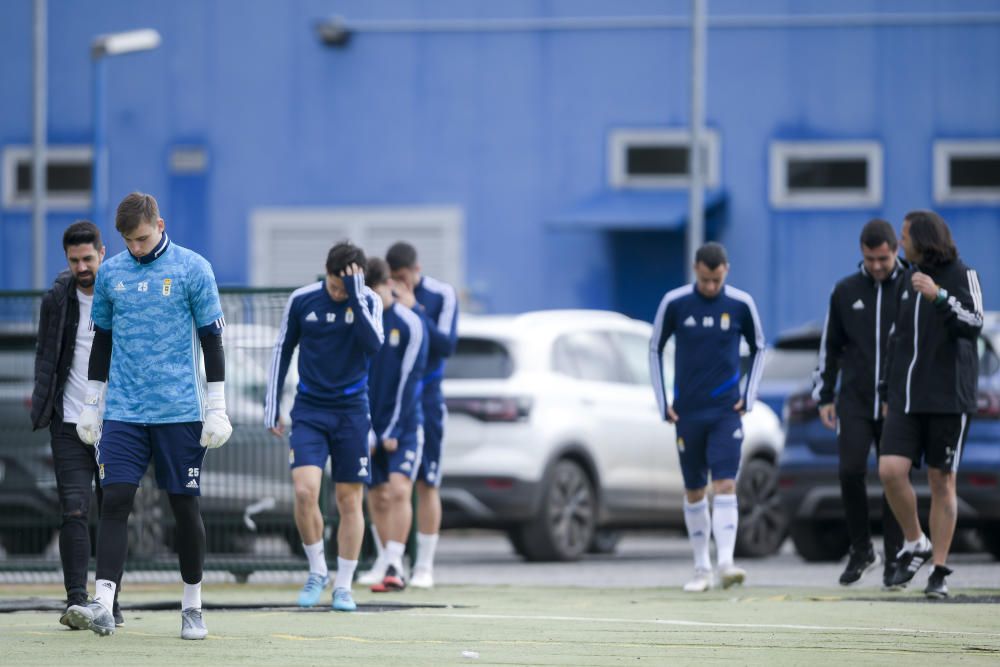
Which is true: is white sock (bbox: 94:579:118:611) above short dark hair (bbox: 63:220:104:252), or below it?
below

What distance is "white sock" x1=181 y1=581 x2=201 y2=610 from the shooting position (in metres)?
9.45

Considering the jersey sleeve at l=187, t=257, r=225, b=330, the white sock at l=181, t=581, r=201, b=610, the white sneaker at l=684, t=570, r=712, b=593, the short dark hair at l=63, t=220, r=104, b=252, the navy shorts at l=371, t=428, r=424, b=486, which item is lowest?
the white sneaker at l=684, t=570, r=712, b=593

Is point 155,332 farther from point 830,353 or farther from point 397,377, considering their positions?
point 830,353

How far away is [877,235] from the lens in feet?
41.4

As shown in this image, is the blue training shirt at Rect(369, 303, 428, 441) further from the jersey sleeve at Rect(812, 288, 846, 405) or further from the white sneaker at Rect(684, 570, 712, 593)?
the jersey sleeve at Rect(812, 288, 846, 405)

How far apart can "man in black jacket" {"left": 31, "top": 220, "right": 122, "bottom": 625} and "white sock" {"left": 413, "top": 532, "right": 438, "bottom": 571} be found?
3383mm

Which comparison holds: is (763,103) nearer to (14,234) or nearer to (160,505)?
(14,234)

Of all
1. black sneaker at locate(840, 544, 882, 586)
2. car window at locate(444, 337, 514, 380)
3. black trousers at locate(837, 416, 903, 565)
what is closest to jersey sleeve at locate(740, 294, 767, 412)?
black trousers at locate(837, 416, 903, 565)

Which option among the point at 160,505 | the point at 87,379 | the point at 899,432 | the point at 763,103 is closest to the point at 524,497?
the point at 160,505

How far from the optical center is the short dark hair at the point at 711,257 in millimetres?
12883

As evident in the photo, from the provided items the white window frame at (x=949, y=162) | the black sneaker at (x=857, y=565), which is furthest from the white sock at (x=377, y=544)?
the white window frame at (x=949, y=162)

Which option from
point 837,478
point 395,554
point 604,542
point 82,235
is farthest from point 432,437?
point 604,542

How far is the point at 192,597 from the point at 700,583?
415 cm

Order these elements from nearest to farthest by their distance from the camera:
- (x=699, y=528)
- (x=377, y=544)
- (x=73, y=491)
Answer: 1. (x=73, y=491)
2. (x=699, y=528)
3. (x=377, y=544)
